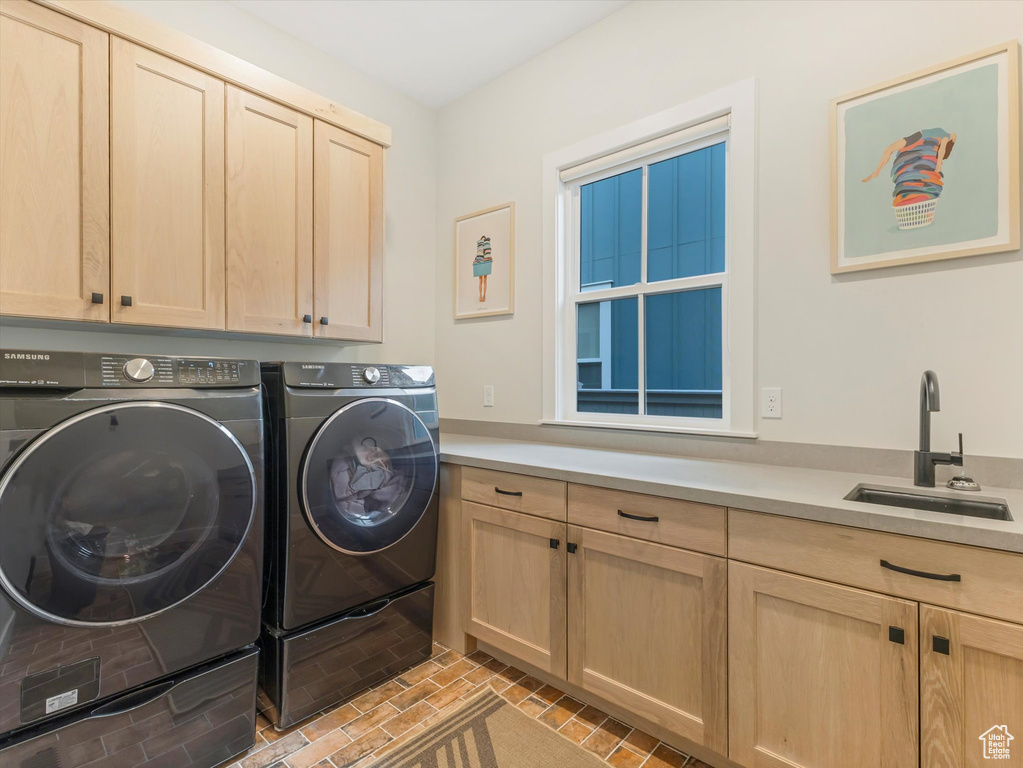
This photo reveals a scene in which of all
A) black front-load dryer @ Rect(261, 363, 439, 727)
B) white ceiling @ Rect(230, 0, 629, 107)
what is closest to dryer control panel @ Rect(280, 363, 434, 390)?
black front-load dryer @ Rect(261, 363, 439, 727)

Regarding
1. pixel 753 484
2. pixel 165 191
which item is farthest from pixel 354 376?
pixel 753 484

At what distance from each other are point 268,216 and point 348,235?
35cm

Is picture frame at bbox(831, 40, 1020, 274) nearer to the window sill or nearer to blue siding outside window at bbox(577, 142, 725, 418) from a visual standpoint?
blue siding outside window at bbox(577, 142, 725, 418)

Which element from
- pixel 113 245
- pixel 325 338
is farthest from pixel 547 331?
pixel 113 245

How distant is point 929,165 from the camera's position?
60.8 inches

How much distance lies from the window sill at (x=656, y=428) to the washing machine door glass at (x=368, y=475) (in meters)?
0.68

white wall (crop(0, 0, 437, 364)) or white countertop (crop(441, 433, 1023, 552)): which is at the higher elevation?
white wall (crop(0, 0, 437, 364))

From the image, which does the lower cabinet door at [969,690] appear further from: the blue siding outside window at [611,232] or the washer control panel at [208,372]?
the washer control panel at [208,372]

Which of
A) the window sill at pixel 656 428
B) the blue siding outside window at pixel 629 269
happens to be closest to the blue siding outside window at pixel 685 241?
the blue siding outside window at pixel 629 269

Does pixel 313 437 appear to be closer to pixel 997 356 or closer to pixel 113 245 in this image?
pixel 113 245

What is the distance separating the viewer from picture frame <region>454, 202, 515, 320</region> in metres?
2.70

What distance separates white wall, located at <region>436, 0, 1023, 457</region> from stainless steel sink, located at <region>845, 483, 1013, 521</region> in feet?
0.85

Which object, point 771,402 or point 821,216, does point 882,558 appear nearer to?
point 771,402

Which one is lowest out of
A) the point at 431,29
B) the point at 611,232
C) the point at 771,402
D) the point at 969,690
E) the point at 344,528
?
the point at 969,690
